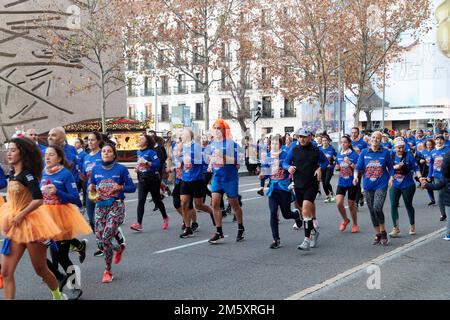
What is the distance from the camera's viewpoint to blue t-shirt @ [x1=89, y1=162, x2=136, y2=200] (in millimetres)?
7371

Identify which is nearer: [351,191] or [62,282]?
[62,282]

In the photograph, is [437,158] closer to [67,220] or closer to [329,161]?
[329,161]

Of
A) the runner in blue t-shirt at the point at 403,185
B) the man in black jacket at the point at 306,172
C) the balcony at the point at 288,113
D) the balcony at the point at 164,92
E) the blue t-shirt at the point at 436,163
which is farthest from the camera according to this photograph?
the balcony at the point at 164,92

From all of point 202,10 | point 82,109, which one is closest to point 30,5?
point 82,109

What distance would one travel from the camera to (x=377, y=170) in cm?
962

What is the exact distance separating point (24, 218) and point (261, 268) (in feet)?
10.9

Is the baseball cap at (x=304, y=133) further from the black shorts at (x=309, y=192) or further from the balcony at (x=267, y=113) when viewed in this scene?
the balcony at (x=267, y=113)

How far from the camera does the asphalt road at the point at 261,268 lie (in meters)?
6.44

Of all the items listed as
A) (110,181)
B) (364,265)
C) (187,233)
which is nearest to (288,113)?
(187,233)

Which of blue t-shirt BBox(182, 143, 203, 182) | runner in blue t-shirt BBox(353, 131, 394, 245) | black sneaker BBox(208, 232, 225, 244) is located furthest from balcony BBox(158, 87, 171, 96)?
runner in blue t-shirt BBox(353, 131, 394, 245)

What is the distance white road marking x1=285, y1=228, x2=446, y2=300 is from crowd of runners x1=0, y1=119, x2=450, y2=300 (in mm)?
430

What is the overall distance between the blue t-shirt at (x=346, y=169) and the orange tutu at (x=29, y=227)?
685cm

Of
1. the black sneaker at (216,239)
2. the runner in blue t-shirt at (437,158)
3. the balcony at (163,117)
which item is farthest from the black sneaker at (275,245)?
the balcony at (163,117)

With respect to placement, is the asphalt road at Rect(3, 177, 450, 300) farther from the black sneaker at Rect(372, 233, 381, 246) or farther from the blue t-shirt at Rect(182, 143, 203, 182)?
the blue t-shirt at Rect(182, 143, 203, 182)
